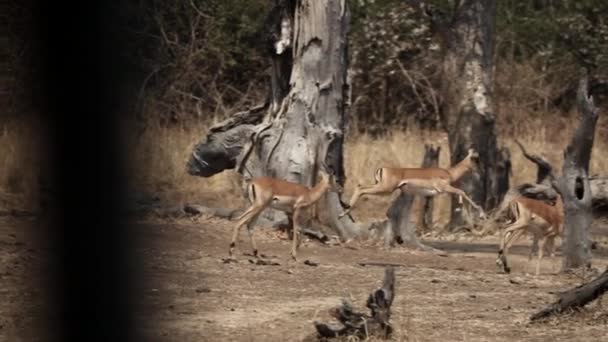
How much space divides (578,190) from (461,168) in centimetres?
420

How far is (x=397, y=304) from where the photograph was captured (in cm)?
1095

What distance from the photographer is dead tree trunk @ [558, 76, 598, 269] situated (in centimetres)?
1272

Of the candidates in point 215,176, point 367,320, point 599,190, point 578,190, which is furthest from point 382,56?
point 367,320

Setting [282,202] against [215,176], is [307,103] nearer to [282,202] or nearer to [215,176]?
[282,202]

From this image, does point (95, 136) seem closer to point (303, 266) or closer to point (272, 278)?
point (272, 278)

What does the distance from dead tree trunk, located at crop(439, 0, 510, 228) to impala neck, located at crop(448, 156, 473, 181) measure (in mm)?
1345

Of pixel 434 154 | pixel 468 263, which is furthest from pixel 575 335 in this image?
pixel 434 154

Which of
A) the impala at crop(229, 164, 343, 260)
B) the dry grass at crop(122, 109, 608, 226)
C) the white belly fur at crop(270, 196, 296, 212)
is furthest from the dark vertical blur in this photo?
the dry grass at crop(122, 109, 608, 226)

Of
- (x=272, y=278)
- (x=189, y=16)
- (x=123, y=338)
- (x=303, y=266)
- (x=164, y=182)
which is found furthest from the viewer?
(x=189, y=16)

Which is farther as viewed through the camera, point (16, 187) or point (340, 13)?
point (16, 187)

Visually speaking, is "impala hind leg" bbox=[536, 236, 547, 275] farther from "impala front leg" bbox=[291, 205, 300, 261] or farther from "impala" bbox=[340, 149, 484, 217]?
"impala front leg" bbox=[291, 205, 300, 261]

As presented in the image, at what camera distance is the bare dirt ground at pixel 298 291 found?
9734 millimetres

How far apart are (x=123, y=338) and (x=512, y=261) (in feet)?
23.6

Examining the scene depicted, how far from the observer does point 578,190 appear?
1304cm
